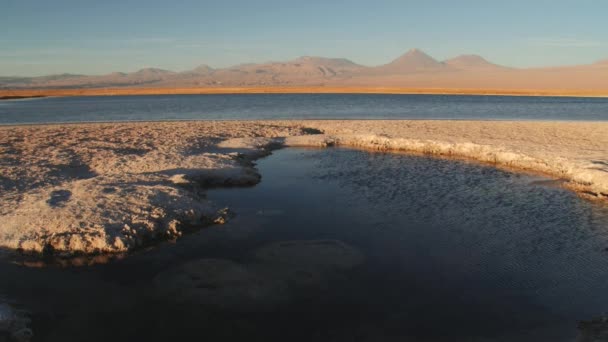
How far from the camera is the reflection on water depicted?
736 centimetres

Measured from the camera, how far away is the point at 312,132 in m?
31.9

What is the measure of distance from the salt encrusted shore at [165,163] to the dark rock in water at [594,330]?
889 centimetres

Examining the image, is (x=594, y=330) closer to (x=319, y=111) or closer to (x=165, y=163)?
(x=165, y=163)

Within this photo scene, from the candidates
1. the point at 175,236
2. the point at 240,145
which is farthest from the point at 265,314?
the point at 240,145

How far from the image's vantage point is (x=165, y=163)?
17.7 metres

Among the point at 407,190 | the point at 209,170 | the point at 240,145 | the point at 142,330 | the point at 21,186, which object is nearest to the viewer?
the point at 142,330

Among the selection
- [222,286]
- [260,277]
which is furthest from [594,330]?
[222,286]

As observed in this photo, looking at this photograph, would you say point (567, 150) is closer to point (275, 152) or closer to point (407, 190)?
point (407, 190)

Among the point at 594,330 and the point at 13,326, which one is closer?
the point at 594,330

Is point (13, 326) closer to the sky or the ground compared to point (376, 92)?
closer to the ground

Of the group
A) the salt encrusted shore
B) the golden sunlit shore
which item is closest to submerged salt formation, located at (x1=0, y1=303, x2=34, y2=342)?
the salt encrusted shore

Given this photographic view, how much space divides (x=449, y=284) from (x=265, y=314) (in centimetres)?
392

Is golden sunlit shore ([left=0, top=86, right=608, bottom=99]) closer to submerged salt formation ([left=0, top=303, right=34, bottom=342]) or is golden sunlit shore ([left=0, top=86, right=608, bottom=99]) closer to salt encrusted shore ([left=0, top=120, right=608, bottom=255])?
salt encrusted shore ([left=0, top=120, right=608, bottom=255])

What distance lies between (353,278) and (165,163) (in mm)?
11195
